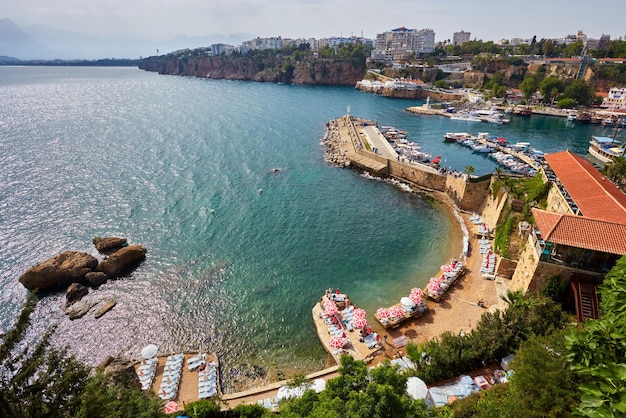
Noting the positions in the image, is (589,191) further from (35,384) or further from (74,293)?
(74,293)

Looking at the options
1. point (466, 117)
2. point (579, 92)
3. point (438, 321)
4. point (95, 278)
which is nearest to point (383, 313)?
point (438, 321)

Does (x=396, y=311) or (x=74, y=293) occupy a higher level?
(x=396, y=311)

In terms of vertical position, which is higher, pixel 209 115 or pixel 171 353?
pixel 209 115

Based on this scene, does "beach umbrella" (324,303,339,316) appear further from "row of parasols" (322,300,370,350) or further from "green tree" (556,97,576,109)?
"green tree" (556,97,576,109)

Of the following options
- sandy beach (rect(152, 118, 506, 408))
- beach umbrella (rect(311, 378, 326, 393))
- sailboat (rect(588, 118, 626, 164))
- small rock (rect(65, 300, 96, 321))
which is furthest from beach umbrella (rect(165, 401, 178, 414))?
sailboat (rect(588, 118, 626, 164))

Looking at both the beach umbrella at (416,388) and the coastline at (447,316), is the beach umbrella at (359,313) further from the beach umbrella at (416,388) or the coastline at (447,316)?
the beach umbrella at (416,388)

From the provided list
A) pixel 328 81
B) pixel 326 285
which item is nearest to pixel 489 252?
pixel 326 285

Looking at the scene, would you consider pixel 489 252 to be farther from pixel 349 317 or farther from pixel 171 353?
pixel 171 353
